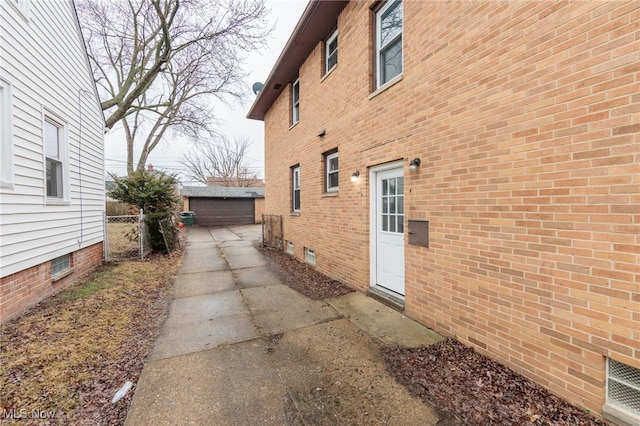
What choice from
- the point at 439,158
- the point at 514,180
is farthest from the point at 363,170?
the point at 514,180

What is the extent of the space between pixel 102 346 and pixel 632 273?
5336 mm

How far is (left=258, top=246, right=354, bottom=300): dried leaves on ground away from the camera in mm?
5418

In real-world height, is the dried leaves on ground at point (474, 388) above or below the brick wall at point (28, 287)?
below

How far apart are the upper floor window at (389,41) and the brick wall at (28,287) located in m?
6.62

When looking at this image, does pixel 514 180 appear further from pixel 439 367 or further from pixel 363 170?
pixel 363 170

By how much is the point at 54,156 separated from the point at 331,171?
230 inches

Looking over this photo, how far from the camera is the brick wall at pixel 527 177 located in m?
2.09

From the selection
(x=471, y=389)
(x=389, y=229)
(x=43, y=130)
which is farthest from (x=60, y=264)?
(x=471, y=389)

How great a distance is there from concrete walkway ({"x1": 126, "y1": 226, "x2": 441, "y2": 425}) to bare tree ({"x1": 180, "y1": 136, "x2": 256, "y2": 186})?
106 ft

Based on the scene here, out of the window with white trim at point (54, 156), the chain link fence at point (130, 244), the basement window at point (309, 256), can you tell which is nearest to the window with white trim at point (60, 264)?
the window with white trim at point (54, 156)

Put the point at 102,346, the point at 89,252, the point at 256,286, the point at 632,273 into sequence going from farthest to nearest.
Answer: the point at 89,252 → the point at 256,286 → the point at 102,346 → the point at 632,273

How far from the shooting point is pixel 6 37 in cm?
381

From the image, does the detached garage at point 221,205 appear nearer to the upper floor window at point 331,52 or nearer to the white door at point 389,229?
the upper floor window at point 331,52

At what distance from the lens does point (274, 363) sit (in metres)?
2.97
